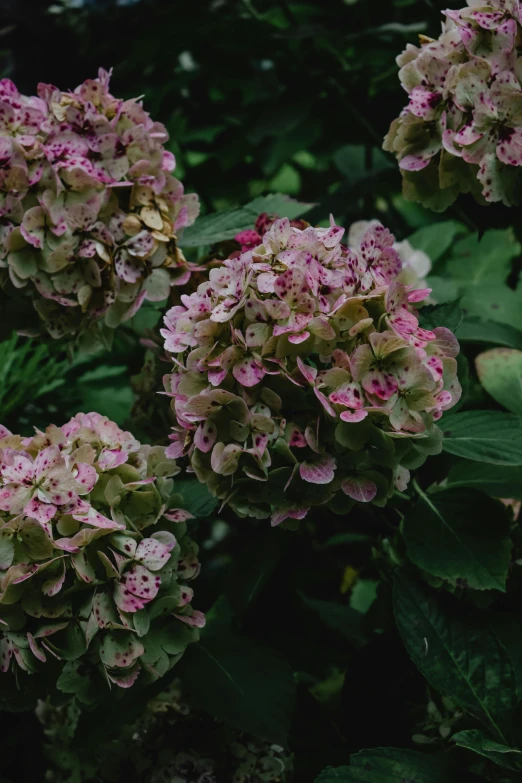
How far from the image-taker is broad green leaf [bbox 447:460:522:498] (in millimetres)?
790

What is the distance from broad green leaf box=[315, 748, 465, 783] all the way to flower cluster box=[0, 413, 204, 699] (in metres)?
0.16

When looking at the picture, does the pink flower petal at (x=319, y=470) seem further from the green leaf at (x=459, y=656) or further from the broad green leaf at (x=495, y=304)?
the broad green leaf at (x=495, y=304)

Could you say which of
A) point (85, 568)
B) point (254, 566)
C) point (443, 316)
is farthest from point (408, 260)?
point (85, 568)

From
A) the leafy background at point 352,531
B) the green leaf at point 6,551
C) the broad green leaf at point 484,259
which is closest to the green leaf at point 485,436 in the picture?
the leafy background at point 352,531

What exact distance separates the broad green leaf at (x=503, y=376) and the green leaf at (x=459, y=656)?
244 mm

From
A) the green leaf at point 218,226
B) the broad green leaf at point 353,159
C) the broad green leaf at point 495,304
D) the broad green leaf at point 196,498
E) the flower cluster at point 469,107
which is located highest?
the flower cluster at point 469,107

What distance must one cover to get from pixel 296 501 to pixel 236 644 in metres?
0.24

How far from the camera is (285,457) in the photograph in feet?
2.09

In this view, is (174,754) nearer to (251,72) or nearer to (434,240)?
(434,240)

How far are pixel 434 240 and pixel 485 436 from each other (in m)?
0.65

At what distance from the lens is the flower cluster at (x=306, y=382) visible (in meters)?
0.62

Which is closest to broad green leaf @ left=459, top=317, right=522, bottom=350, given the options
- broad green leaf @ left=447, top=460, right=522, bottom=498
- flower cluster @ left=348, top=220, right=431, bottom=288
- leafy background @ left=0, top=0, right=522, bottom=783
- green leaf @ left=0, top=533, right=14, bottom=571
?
leafy background @ left=0, top=0, right=522, bottom=783

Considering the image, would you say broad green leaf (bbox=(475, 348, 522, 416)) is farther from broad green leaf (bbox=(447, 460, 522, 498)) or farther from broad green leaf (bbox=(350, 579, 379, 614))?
broad green leaf (bbox=(350, 579, 379, 614))

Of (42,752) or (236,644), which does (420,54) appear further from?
(42,752)
